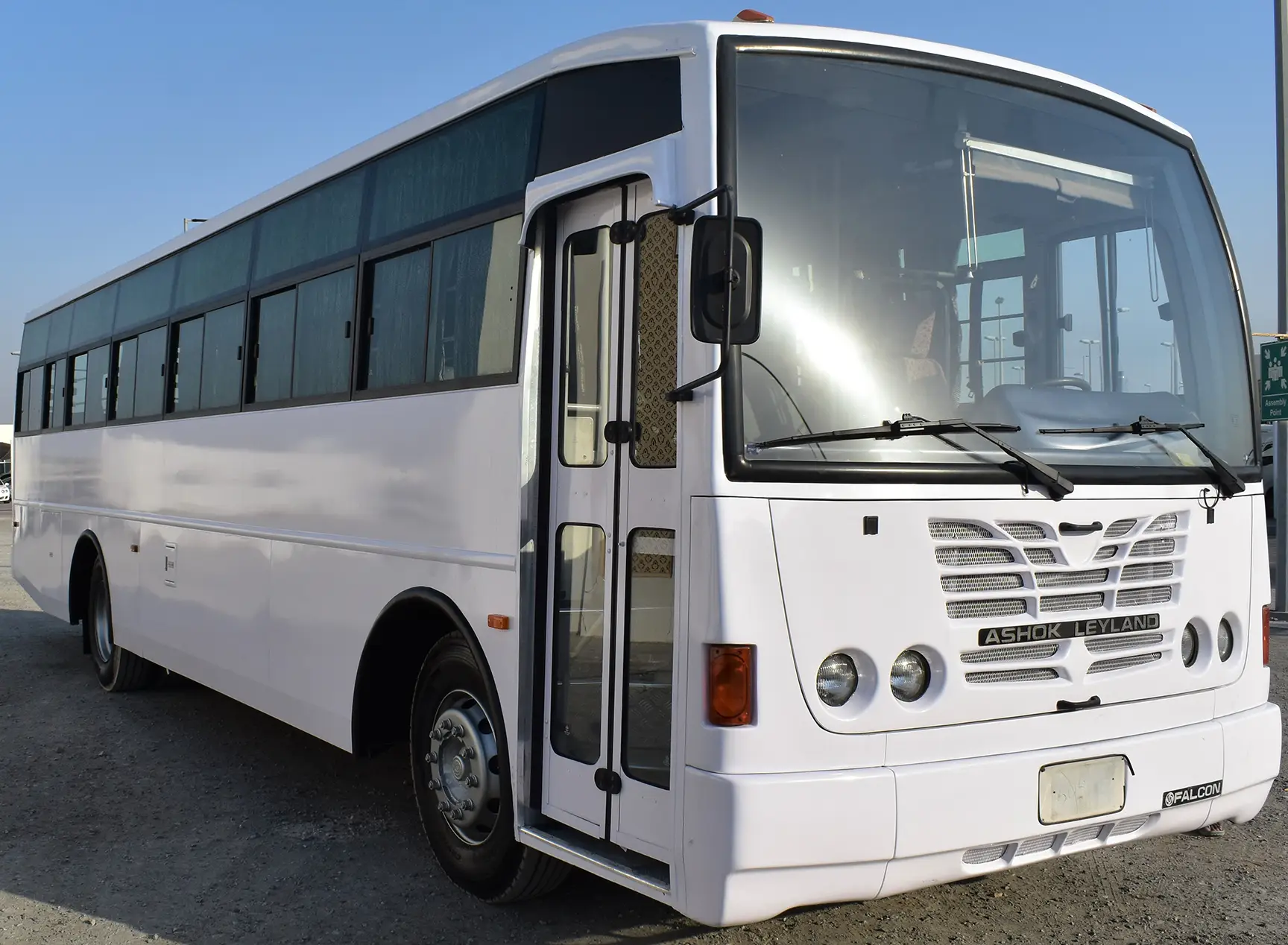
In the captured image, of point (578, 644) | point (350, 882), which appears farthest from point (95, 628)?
point (578, 644)

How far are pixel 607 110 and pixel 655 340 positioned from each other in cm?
92

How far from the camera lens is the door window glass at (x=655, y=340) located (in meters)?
4.23

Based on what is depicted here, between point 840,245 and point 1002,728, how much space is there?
5.44 ft

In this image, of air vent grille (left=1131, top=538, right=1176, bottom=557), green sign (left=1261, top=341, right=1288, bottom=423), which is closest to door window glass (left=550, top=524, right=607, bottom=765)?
air vent grille (left=1131, top=538, right=1176, bottom=557)

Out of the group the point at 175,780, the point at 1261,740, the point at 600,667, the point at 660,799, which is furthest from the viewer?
Answer: the point at 175,780

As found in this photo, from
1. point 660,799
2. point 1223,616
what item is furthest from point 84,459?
point 1223,616

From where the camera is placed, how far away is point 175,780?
24.6 ft

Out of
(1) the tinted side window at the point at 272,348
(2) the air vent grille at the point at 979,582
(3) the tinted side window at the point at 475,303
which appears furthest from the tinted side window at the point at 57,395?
(2) the air vent grille at the point at 979,582

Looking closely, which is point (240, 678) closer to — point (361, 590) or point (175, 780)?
point (175, 780)

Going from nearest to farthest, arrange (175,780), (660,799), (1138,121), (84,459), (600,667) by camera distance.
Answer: (660,799), (600,667), (1138,121), (175,780), (84,459)

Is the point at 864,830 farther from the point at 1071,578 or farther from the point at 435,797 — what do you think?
the point at 435,797

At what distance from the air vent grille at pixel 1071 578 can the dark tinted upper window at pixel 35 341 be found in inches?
464

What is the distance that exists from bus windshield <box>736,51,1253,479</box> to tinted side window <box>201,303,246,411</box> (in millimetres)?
4843

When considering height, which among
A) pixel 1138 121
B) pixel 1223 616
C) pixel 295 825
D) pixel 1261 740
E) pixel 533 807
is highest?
pixel 1138 121
